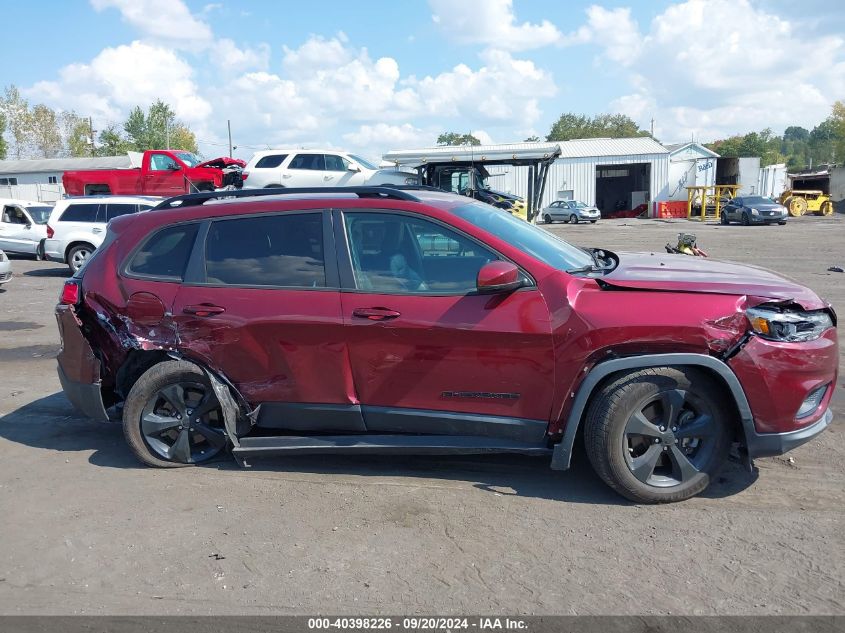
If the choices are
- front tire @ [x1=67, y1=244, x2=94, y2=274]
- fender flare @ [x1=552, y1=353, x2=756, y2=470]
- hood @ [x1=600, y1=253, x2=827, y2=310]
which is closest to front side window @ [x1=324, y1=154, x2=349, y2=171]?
front tire @ [x1=67, y1=244, x2=94, y2=274]

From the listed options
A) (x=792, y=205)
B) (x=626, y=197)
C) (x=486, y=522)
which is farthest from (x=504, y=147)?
(x=626, y=197)

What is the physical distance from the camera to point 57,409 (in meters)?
6.45

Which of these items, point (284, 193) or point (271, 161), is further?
point (271, 161)

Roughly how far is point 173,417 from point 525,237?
2708mm

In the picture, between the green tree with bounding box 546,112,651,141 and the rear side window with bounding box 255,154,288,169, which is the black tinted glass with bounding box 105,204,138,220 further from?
the green tree with bounding box 546,112,651,141

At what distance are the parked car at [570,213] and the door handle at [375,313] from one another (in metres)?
Result: 39.9

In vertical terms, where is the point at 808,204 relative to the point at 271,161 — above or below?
below

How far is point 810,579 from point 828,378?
47.5 inches

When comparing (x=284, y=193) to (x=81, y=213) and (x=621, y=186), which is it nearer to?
(x=81, y=213)

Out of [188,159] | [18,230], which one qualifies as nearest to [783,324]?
[188,159]

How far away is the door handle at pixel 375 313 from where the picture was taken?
14.0ft

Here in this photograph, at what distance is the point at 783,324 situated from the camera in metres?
3.90

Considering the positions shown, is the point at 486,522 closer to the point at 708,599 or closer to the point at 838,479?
the point at 708,599
